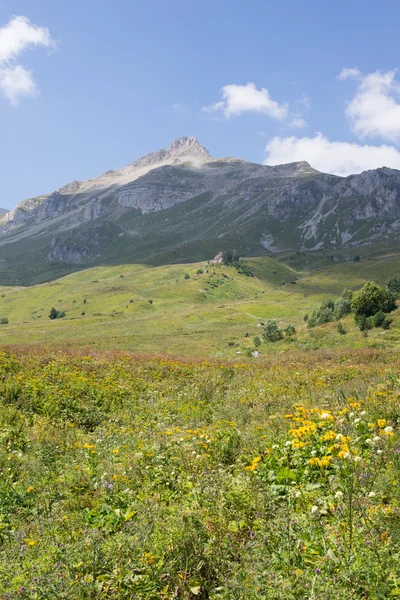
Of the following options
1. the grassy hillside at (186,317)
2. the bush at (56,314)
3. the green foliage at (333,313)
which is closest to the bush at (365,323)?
the grassy hillside at (186,317)

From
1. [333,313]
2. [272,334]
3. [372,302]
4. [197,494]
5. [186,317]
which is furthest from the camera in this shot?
[186,317]

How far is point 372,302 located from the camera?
5006cm

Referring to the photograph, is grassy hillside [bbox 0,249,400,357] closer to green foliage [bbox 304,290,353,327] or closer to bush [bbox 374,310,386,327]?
bush [bbox 374,310,386,327]

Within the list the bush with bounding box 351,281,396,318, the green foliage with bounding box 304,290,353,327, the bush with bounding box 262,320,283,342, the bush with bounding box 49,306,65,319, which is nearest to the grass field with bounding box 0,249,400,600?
the bush with bounding box 351,281,396,318

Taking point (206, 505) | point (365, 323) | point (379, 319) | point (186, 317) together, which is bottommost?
point (186, 317)

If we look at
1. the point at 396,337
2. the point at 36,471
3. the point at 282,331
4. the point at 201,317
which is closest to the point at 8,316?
the point at 201,317

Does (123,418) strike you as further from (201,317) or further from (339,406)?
(201,317)

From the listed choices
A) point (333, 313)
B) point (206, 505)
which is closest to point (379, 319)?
point (333, 313)

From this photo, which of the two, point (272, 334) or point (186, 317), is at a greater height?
point (272, 334)

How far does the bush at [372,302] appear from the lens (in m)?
50.1

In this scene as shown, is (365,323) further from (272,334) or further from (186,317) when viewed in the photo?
(186,317)

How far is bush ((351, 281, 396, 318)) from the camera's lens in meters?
50.1

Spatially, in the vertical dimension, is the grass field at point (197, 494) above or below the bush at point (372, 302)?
above

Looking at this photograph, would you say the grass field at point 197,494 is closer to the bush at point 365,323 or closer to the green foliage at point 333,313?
the bush at point 365,323
